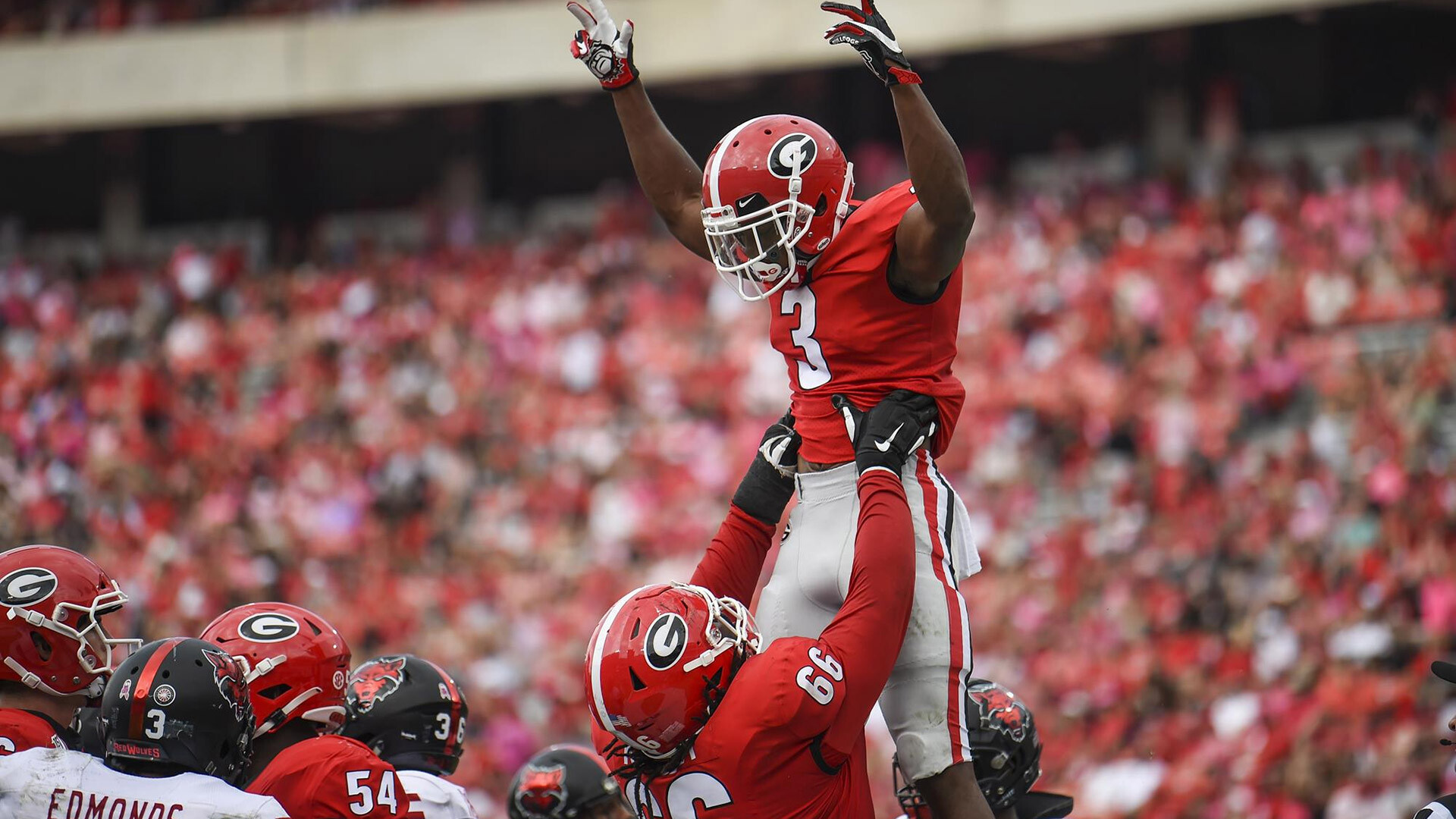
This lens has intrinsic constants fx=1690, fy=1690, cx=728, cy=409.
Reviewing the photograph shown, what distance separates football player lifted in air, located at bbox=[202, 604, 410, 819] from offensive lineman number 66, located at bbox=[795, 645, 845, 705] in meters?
1.00

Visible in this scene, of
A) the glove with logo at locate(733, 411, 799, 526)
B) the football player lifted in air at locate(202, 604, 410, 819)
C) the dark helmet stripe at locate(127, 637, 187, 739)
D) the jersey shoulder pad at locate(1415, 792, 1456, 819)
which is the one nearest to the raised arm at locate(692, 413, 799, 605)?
the glove with logo at locate(733, 411, 799, 526)

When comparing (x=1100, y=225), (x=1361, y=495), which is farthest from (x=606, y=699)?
(x=1100, y=225)

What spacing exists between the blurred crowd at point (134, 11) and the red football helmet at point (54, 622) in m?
17.1

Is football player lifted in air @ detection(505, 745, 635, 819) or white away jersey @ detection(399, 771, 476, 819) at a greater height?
white away jersey @ detection(399, 771, 476, 819)

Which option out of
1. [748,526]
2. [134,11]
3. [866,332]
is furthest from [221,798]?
[134,11]

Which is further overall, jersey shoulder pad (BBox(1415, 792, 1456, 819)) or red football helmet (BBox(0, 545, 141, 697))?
red football helmet (BBox(0, 545, 141, 697))

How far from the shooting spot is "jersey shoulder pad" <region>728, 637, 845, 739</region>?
11.4 feet

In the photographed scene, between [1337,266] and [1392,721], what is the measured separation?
16.1 ft

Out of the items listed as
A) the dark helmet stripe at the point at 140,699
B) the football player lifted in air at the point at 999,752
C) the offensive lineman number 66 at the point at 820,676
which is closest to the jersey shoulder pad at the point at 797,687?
the offensive lineman number 66 at the point at 820,676

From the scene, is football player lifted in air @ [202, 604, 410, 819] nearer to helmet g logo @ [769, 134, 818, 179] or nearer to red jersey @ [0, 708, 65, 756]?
red jersey @ [0, 708, 65, 756]

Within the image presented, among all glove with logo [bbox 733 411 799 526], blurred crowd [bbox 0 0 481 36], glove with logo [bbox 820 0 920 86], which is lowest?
glove with logo [bbox 733 411 799 526]

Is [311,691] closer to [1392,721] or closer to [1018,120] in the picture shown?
[1392,721]

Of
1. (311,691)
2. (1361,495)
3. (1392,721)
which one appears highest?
(311,691)

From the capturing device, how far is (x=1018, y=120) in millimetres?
18125
